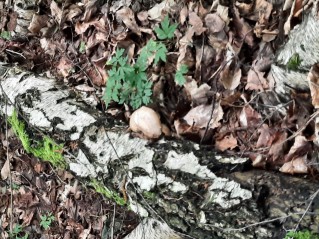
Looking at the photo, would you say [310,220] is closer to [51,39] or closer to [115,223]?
[115,223]

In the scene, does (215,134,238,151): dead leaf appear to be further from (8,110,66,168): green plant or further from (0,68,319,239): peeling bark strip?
(8,110,66,168): green plant

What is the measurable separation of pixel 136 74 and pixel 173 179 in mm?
830

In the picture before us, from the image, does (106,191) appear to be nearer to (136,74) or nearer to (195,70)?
(136,74)

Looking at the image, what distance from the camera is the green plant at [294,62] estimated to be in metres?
2.00

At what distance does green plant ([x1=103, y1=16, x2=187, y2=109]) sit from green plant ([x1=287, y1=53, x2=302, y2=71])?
32.8 inches

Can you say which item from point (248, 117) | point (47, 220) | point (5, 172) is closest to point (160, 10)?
point (248, 117)

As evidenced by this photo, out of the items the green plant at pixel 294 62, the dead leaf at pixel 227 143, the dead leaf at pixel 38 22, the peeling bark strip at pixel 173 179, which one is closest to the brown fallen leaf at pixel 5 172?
the peeling bark strip at pixel 173 179

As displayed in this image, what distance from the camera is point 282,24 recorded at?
2.23 m

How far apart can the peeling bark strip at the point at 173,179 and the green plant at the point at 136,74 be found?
183 millimetres

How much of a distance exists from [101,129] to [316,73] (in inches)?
50.0

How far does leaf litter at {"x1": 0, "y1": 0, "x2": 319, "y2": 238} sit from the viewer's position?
213cm

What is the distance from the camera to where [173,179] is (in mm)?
2160

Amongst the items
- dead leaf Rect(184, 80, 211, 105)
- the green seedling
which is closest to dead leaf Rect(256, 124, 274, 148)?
dead leaf Rect(184, 80, 211, 105)

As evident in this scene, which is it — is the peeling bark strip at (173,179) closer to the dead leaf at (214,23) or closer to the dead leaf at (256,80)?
the dead leaf at (256,80)
